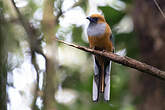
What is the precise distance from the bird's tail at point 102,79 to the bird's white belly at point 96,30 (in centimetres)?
34

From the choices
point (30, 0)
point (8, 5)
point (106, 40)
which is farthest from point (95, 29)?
point (8, 5)

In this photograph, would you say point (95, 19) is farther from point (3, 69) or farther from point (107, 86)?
point (3, 69)

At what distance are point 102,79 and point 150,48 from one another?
6.24 ft

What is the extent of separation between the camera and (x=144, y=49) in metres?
6.24

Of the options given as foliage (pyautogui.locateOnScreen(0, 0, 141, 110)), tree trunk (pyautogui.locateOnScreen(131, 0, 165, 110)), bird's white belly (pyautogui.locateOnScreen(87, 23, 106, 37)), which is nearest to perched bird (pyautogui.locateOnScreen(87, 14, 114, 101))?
bird's white belly (pyautogui.locateOnScreen(87, 23, 106, 37))

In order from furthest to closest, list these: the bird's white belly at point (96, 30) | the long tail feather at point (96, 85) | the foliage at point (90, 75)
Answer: the foliage at point (90, 75) → the bird's white belly at point (96, 30) → the long tail feather at point (96, 85)

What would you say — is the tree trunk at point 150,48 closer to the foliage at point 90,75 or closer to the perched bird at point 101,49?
the foliage at point 90,75

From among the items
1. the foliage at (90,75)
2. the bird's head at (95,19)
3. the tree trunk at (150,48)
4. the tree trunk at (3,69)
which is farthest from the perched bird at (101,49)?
the tree trunk at (3,69)

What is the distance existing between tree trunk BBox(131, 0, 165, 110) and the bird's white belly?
1.67 meters

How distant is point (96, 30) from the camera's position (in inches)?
182

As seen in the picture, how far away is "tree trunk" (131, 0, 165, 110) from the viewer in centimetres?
605

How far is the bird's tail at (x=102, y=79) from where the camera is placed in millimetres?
4389

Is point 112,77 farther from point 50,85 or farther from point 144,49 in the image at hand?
point 50,85

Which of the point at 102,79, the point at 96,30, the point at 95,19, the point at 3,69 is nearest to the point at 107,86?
the point at 102,79
